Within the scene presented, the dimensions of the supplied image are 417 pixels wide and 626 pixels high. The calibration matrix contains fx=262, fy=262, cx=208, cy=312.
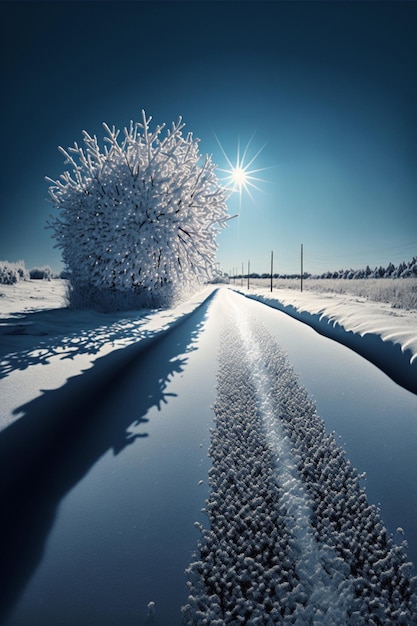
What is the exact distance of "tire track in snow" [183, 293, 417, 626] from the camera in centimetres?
95

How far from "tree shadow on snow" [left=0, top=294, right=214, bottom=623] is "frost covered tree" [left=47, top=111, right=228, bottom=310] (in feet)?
15.2

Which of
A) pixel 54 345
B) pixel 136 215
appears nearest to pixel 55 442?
pixel 54 345

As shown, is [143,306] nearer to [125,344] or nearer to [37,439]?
[125,344]

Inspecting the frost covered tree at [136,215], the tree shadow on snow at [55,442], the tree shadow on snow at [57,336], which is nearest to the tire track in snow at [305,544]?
the tree shadow on snow at [55,442]

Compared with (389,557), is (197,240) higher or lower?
higher

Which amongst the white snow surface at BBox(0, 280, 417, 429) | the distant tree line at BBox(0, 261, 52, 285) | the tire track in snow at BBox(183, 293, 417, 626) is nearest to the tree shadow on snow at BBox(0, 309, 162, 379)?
the white snow surface at BBox(0, 280, 417, 429)

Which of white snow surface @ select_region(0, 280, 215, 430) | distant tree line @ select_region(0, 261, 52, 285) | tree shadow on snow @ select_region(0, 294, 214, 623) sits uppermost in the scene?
distant tree line @ select_region(0, 261, 52, 285)

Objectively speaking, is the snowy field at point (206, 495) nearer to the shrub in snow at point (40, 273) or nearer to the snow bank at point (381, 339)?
the snow bank at point (381, 339)

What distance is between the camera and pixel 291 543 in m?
1.17

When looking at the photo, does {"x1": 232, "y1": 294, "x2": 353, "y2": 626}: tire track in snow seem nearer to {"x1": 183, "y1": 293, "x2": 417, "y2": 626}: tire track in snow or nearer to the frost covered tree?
{"x1": 183, "y1": 293, "x2": 417, "y2": 626}: tire track in snow

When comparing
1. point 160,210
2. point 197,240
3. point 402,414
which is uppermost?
point 160,210

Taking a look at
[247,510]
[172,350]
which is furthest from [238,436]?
[172,350]

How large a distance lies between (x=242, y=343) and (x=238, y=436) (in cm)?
287

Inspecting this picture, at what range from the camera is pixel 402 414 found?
92.0 inches
